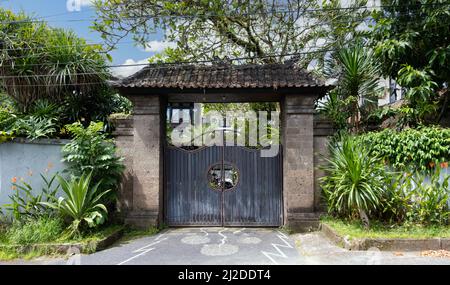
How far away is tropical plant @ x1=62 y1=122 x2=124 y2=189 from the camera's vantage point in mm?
6086

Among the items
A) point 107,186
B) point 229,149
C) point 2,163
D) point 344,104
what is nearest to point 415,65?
point 344,104

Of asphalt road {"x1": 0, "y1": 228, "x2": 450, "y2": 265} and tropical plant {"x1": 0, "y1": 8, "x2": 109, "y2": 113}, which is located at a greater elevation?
tropical plant {"x1": 0, "y1": 8, "x2": 109, "y2": 113}

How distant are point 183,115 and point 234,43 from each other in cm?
336

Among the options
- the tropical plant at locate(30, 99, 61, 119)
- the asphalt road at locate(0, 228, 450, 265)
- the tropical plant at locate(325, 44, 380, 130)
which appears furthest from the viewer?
the tropical plant at locate(325, 44, 380, 130)

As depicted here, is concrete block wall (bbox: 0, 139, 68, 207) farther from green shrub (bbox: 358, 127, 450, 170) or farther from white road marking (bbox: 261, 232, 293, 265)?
green shrub (bbox: 358, 127, 450, 170)

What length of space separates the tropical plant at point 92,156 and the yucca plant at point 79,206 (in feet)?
0.99

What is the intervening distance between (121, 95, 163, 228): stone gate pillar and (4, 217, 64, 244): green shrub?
1.45m

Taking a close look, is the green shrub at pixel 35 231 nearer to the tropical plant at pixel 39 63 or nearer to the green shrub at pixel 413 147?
the tropical plant at pixel 39 63

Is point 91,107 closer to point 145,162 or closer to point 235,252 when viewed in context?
point 145,162

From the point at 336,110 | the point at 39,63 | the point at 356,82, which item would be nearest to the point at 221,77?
the point at 336,110

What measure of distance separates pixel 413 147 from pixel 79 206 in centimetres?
664

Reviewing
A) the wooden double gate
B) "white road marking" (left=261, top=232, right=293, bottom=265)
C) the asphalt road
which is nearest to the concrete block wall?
the asphalt road

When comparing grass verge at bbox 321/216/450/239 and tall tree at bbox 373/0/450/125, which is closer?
grass verge at bbox 321/216/450/239

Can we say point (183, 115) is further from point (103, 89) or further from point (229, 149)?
point (229, 149)
